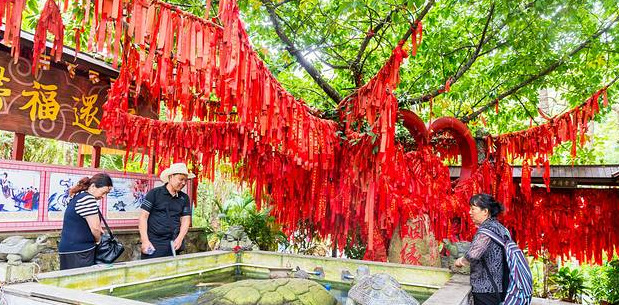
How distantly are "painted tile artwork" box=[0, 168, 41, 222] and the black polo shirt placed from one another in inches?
66.5

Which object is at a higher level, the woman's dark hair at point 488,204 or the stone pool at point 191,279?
the woman's dark hair at point 488,204

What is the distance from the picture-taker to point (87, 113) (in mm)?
6441

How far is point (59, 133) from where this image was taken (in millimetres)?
6023

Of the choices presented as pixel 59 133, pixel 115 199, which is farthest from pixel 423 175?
pixel 59 133

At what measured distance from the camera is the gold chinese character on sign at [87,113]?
631 cm

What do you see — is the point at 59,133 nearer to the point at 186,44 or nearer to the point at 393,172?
the point at 186,44

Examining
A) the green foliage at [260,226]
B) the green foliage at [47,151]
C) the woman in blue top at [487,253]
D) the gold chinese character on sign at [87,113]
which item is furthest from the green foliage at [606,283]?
the green foliage at [47,151]

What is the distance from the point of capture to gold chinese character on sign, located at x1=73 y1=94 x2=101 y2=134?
631cm

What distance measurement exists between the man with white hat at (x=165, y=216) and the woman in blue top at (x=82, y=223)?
0.69 meters

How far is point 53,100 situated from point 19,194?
4.51 ft

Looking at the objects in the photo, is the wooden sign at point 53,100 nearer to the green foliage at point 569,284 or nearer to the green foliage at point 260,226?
the green foliage at point 260,226

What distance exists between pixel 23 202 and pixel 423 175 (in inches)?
203

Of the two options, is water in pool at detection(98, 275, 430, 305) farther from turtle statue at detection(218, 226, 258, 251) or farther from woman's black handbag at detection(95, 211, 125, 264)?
turtle statue at detection(218, 226, 258, 251)

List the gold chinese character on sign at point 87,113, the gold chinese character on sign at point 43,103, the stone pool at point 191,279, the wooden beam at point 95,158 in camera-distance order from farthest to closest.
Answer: the wooden beam at point 95,158 → the gold chinese character on sign at point 87,113 → the gold chinese character on sign at point 43,103 → the stone pool at point 191,279
